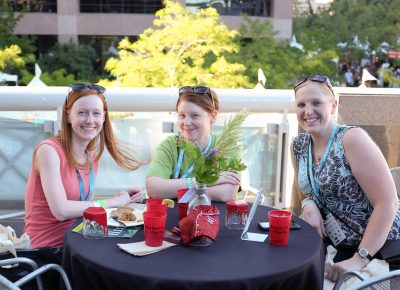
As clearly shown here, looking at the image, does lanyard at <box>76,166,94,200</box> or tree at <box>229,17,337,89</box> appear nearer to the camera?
lanyard at <box>76,166,94,200</box>

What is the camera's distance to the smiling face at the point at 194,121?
2.96 metres

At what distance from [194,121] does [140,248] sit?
3.64 ft

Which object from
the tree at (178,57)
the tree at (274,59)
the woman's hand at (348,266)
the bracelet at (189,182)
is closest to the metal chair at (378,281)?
the woman's hand at (348,266)

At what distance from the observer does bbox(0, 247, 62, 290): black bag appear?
223cm

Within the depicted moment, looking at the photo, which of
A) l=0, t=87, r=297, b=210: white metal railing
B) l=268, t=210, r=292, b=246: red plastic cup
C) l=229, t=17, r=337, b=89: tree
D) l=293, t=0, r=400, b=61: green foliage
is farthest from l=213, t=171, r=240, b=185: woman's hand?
l=293, t=0, r=400, b=61: green foliage

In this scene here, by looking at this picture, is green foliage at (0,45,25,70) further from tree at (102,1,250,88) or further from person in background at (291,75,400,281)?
person in background at (291,75,400,281)

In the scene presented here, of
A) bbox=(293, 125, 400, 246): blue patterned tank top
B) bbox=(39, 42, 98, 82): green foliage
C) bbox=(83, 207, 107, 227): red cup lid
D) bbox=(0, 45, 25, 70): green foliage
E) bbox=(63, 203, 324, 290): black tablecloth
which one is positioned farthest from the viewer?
bbox=(39, 42, 98, 82): green foliage

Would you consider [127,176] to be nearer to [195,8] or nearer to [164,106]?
[164,106]

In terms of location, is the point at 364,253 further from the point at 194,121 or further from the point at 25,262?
the point at 25,262

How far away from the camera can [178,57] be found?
13180mm

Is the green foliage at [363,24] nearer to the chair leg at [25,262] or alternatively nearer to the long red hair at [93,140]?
the long red hair at [93,140]

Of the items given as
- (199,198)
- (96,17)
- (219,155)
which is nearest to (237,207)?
(199,198)

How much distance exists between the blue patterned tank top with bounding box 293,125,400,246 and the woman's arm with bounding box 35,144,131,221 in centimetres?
125

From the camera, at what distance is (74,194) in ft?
8.93
